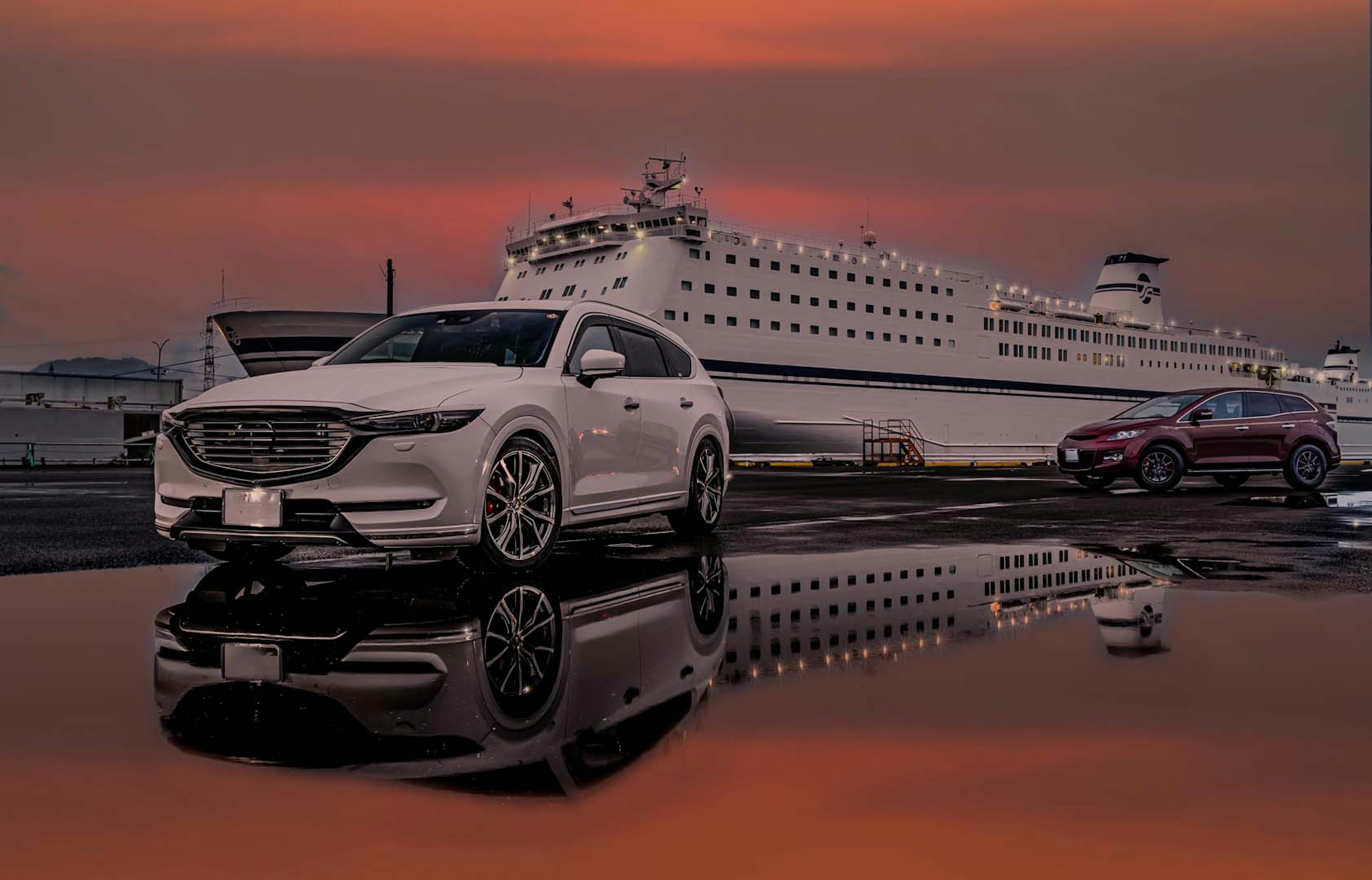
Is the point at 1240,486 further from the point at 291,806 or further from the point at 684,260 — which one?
the point at 684,260

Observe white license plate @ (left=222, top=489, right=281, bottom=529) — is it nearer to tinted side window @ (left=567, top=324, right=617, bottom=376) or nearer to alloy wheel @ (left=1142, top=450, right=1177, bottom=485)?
tinted side window @ (left=567, top=324, right=617, bottom=376)

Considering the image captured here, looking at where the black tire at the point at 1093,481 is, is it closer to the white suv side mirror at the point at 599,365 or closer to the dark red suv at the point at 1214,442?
the dark red suv at the point at 1214,442

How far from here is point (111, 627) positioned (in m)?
4.66

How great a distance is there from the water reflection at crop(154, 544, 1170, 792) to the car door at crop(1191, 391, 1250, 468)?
9921mm

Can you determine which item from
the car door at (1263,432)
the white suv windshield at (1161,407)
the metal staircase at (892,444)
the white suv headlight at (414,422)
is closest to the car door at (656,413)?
the white suv headlight at (414,422)

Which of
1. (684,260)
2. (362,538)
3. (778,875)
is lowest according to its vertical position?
(778,875)

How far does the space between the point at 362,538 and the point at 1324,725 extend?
4133mm

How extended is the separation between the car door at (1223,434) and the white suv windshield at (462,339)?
39.7 ft

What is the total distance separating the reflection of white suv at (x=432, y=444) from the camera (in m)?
5.42

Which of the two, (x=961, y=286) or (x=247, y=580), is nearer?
(x=247, y=580)

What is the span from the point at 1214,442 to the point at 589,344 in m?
12.1

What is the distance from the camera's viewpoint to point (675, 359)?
8.61 meters

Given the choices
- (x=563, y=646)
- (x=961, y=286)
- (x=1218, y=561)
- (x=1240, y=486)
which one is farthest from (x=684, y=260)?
(x=563, y=646)

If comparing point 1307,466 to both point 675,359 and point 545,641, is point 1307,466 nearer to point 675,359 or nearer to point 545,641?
point 675,359
